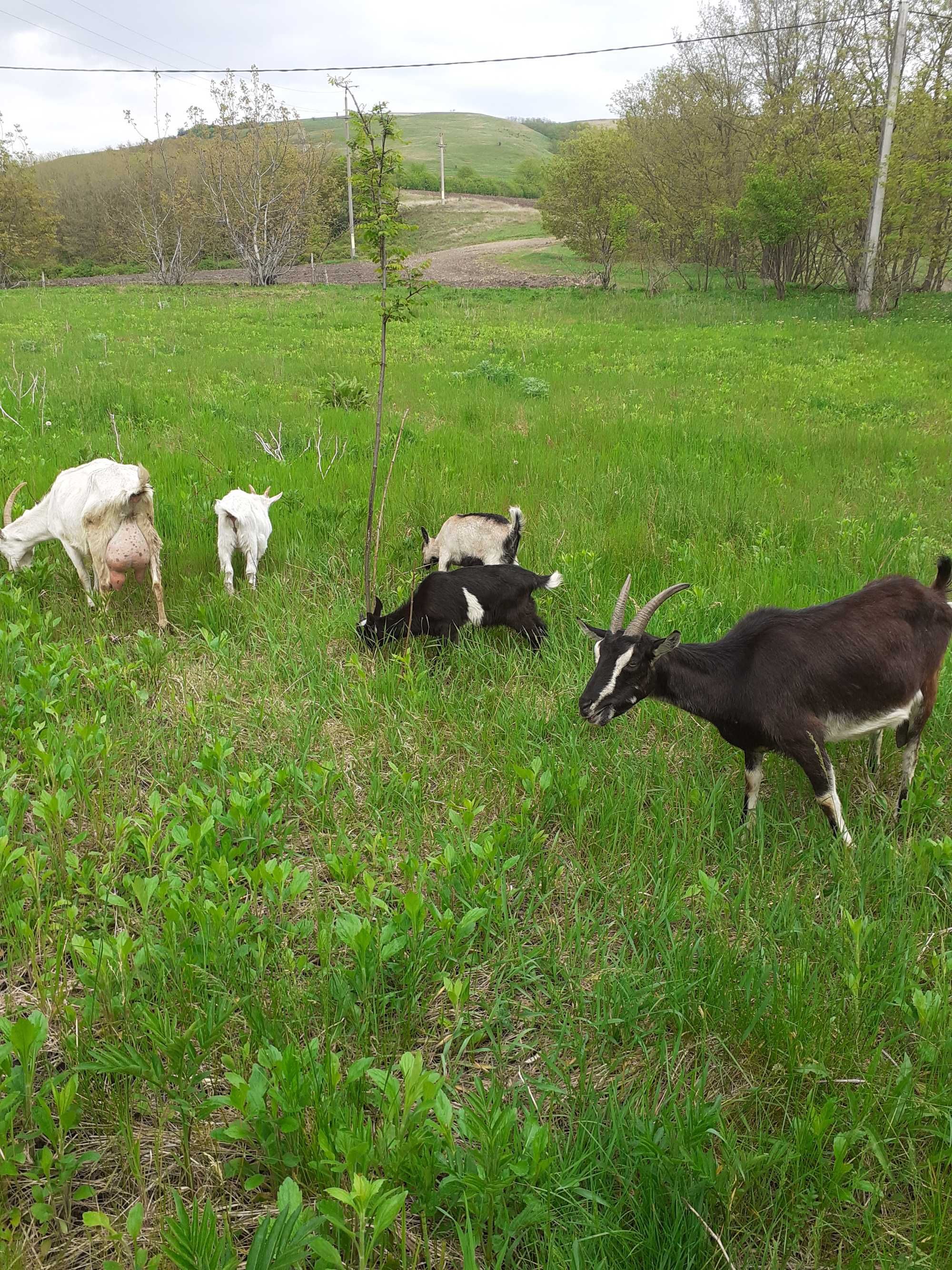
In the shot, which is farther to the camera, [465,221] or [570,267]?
[465,221]

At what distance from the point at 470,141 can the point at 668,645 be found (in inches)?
6803

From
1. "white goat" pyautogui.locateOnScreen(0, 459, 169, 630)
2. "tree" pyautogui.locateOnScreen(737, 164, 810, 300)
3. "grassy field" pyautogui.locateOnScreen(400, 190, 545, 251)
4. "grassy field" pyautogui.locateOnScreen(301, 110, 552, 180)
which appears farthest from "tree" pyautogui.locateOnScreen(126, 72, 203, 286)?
"grassy field" pyautogui.locateOnScreen(301, 110, 552, 180)

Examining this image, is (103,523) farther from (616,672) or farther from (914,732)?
(914,732)

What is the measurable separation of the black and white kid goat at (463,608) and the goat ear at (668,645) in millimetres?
1576

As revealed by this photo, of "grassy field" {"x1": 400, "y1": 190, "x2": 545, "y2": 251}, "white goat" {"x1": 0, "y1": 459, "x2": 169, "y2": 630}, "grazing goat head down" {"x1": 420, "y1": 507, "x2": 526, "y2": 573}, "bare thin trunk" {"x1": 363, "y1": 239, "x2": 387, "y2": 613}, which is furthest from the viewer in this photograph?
"grassy field" {"x1": 400, "y1": 190, "x2": 545, "y2": 251}

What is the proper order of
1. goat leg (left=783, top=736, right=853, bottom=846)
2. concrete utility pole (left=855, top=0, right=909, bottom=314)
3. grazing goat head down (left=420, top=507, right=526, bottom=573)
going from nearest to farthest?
goat leg (left=783, top=736, right=853, bottom=846), grazing goat head down (left=420, top=507, right=526, bottom=573), concrete utility pole (left=855, top=0, right=909, bottom=314)

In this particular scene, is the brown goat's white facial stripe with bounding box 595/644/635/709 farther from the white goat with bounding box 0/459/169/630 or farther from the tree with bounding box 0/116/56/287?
the tree with bounding box 0/116/56/287

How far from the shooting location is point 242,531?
225 inches

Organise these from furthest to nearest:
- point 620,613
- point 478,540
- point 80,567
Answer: point 478,540 < point 80,567 < point 620,613

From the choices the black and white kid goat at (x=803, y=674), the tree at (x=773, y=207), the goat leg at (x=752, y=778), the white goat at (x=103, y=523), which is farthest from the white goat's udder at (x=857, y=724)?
the tree at (x=773, y=207)

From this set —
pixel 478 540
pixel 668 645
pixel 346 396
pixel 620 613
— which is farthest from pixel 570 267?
pixel 668 645

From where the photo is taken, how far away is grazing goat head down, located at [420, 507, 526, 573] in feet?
18.9

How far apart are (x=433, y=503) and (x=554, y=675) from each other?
2952 millimetres

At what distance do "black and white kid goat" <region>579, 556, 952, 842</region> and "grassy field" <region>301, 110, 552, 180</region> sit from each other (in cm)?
11352
